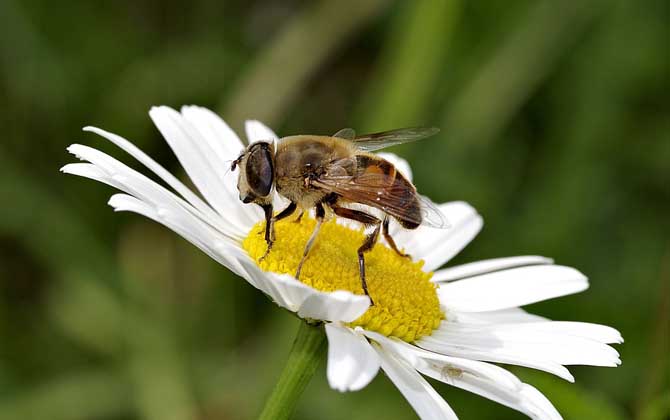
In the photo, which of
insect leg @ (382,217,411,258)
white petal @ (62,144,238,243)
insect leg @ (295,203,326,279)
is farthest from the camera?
insect leg @ (382,217,411,258)

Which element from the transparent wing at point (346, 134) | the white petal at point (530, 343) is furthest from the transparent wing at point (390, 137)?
the white petal at point (530, 343)

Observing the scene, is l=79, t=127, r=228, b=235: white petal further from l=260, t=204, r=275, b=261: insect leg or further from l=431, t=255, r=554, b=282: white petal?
l=431, t=255, r=554, b=282: white petal

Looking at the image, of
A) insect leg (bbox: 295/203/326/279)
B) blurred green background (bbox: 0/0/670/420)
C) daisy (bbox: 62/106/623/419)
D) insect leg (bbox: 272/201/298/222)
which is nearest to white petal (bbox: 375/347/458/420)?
daisy (bbox: 62/106/623/419)

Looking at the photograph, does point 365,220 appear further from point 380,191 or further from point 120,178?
point 120,178

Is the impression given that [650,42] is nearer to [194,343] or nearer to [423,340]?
[194,343]

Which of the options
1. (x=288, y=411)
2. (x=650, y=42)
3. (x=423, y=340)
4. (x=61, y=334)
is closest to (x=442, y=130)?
(x=650, y=42)

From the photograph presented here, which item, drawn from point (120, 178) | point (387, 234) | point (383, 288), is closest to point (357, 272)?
point (383, 288)
